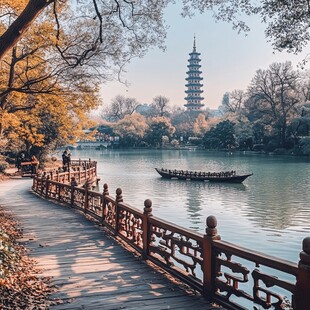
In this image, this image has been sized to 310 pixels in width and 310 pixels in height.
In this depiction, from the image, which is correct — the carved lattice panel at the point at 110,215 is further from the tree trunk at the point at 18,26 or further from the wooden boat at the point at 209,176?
the wooden boat at the point at 209,176

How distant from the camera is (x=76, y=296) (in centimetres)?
580

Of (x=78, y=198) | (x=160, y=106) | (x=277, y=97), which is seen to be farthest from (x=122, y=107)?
(x=78, y=198)

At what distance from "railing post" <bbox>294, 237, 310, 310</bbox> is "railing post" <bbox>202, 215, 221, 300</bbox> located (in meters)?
1.58

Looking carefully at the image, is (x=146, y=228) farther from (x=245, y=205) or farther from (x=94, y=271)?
(x=245, y=205)

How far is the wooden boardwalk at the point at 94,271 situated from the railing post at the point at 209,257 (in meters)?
0.20

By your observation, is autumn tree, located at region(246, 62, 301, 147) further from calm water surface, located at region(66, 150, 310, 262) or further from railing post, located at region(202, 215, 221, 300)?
railing post, located at region(202, 215, 221, 300)

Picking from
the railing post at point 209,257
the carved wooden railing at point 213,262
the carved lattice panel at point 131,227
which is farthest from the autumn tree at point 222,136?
the railing post at point 209,257

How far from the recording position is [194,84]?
135 metres

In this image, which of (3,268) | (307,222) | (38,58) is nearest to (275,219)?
(307,222)

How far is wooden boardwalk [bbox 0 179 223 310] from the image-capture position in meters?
5.58

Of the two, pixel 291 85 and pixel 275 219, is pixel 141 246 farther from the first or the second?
pixel 291 85

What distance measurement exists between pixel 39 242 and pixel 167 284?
4.13 metres

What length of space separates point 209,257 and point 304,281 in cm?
171

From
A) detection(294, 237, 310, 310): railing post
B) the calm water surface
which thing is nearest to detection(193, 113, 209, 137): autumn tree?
the calm water surface
